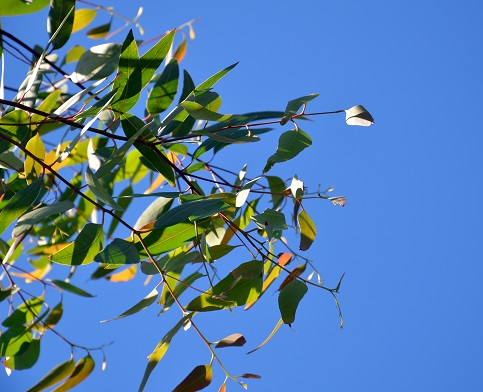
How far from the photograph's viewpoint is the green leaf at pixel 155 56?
426mm

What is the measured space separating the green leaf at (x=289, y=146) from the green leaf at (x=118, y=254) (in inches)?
4.1

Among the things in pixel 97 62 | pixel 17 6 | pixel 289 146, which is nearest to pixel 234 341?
pixel 289 146

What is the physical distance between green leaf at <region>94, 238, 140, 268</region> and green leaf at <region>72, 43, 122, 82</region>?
0.16 metres

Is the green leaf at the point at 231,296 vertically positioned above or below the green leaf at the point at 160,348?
above

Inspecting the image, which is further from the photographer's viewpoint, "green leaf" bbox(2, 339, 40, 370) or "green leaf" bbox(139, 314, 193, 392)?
"green leaf" bbox(2, 339, 40, 370)

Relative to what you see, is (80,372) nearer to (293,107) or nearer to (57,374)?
(57,374)

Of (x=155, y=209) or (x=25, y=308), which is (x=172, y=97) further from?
(x=25, y=308)

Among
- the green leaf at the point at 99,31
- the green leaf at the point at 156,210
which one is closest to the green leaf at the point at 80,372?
the green leaf at the point at 156,210

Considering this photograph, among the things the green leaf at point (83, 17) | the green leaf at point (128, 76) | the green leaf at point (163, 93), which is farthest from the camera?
the green leaf at point (83, 17)

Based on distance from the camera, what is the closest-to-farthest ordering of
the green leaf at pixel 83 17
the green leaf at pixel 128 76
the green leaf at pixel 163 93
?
the green leaf at pixel 128 76 → the green leaf at pixel 163 93 → the green leaf at pixel 83 17

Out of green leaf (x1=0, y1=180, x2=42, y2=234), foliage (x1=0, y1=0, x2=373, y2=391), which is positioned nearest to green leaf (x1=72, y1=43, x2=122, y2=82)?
foliage (x1=0, y1=0, x2=373, y2=391)

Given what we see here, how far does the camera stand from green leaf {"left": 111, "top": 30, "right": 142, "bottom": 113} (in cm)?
41

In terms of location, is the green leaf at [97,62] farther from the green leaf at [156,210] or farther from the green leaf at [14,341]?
the green leaf at [14,341]

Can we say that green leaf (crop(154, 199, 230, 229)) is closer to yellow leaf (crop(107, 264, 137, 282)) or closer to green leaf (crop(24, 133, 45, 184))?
green leaf (crop(24, 133, 45, 184))
